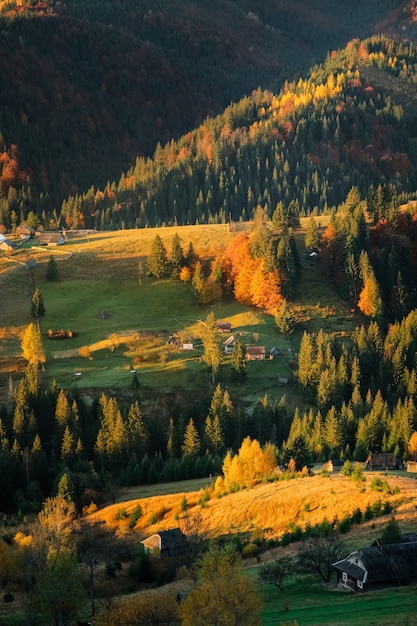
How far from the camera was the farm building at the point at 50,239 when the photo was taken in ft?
611

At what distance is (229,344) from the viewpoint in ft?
463

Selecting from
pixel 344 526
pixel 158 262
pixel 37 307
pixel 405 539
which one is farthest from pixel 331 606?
pixel 158 262

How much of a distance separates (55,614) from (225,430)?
50.9 m

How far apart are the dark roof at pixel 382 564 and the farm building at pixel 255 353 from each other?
69.5 metres

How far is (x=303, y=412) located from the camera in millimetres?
127562

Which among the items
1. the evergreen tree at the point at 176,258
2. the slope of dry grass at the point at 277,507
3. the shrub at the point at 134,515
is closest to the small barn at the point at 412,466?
the slope of dry grass at the point at 277,507

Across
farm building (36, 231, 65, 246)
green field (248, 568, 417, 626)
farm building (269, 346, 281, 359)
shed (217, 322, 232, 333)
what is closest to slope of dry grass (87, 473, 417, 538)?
green field (248, 568, 417, 626)

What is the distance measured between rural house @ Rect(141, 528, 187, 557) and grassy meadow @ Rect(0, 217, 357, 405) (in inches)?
1591

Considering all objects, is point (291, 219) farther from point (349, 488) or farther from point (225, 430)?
point (349, 488)

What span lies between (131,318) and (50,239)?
41825 millimetres

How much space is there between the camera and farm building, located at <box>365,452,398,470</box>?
330 ft

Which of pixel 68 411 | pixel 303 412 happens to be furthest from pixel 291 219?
pixel 68 411

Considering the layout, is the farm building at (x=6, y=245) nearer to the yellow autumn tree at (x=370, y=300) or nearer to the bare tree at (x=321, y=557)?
the yellow autumn tree at (x=370, y=300)

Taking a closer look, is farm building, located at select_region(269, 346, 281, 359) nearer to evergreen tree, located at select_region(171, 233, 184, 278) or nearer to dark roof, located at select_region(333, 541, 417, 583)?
evergreen tree, located at select_region(171, 233, 184, 278)
